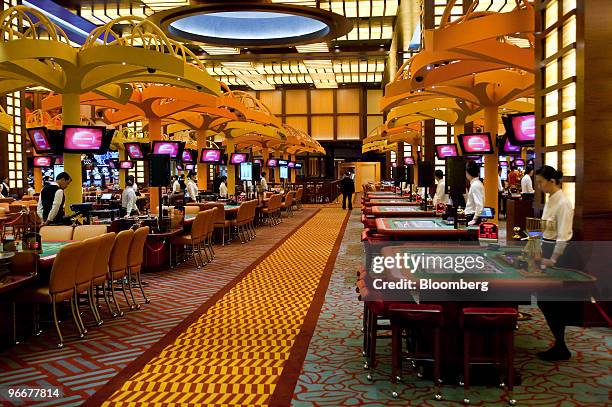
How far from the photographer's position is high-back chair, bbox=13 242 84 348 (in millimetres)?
5059

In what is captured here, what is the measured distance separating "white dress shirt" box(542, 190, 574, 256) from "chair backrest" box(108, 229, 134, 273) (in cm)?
389

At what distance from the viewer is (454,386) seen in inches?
159

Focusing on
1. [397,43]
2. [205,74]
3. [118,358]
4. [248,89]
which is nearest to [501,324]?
[118,358]

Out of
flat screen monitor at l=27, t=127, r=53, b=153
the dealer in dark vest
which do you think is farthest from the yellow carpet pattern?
flat screen monitor at l=27, t=127, r=53, b=153

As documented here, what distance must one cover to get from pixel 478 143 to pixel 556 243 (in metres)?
5.95

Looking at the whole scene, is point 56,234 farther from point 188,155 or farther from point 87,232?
point 188,155

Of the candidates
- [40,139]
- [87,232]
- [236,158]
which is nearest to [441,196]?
[87,232]

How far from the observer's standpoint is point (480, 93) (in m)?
10.6

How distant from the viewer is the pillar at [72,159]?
927 cm

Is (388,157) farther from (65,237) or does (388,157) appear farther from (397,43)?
(65,237)

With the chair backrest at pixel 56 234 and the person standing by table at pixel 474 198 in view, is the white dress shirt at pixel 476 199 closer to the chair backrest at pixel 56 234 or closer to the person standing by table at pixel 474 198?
the person standing by table at pixel 474 198

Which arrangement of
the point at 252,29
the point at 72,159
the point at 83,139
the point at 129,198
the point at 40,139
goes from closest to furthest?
1. the point at 83,139
2. the point at 72,159
3. the point at 129,198
4. the point at 40,139
5. the point at 252,29

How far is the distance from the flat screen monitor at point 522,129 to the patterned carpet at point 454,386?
103 inches

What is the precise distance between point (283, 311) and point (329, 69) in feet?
81.9
